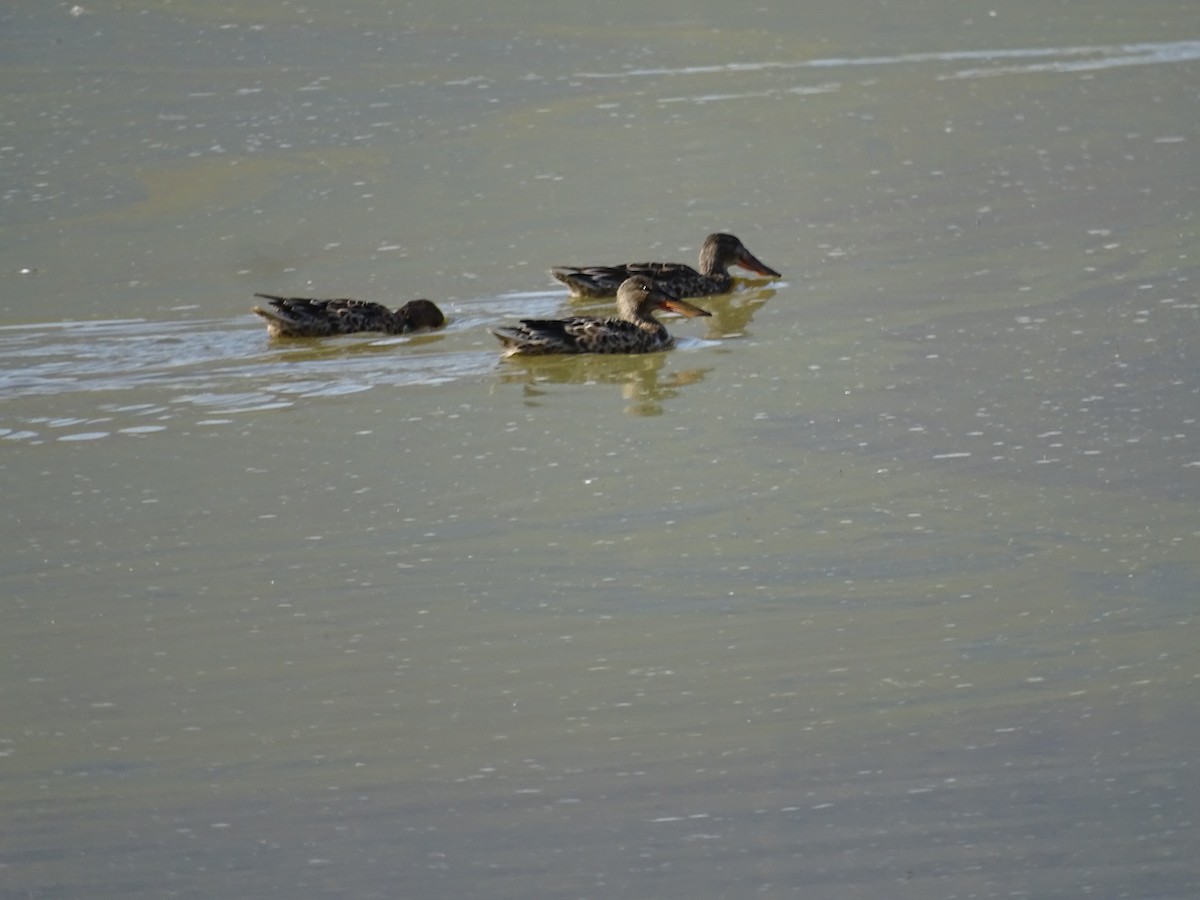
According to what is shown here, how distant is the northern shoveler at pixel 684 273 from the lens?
871 centimetres

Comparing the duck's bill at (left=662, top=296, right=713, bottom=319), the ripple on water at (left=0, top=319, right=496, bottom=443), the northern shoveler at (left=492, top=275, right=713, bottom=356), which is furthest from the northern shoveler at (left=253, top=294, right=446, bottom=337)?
the duck's bill at (left=662, top=296, right=713, bottom=319)

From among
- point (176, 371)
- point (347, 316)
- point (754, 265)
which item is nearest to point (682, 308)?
point (754, 265)

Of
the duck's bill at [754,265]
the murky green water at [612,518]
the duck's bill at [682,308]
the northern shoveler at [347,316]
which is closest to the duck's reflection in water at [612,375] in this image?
the murky green water at [612,518]

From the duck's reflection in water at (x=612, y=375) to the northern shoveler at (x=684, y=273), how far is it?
2.28 ft

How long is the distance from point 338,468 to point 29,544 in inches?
42.3

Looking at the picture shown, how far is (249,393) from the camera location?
7445 millimetres

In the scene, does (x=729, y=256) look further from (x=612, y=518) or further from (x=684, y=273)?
(x=612, y=518)

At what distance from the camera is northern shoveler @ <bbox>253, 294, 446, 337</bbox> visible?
8070 millimetres

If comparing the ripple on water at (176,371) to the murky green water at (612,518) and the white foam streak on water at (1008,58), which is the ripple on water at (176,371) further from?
the white foam streak on water at (1008,58)

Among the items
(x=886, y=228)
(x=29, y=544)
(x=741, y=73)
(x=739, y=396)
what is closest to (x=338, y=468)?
(x=29, y=544)

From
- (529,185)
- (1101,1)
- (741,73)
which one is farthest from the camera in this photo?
(1101,1)

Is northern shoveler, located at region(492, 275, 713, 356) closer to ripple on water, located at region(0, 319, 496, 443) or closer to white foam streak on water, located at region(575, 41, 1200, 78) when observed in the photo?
ripple on water, located at region(0, 319, 496, 443)

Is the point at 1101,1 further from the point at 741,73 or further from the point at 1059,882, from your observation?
the point at 1059,882

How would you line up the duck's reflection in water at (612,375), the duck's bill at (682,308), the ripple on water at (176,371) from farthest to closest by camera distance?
the duck's bill at (682,308) < the duck's reflection in water at (612,375) < the ripple on water at (176,371)
